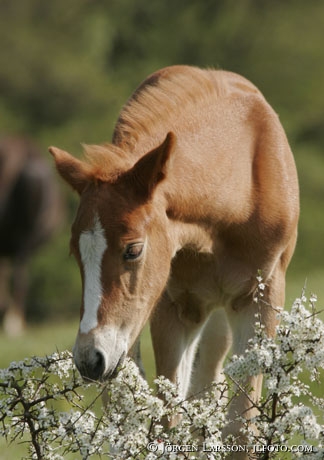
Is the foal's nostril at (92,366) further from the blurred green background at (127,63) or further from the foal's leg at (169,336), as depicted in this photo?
the blurred green background at (127,63)

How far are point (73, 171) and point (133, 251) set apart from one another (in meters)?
0.58

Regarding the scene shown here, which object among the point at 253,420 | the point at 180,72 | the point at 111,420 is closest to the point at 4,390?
the point at 111,420

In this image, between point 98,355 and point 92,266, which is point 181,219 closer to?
point 92,266

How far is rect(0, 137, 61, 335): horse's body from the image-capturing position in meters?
25.0

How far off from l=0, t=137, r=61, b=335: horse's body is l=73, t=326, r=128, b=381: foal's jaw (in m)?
20.0

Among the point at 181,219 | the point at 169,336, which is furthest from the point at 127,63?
the point at 181,219

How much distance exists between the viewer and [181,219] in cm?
504

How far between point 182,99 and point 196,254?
0.82 m

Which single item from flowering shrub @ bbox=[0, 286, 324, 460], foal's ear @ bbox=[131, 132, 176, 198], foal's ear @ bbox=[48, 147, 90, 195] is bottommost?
flowering shrub @ bbox=[0, 286, 324, 460]

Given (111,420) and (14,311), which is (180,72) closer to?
(111,420)

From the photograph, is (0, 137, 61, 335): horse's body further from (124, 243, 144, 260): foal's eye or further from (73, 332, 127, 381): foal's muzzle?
(73, 332, 127, 381): foal's muzzle

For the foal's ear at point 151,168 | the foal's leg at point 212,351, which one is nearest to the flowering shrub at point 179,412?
the foal's ear at point 151,168

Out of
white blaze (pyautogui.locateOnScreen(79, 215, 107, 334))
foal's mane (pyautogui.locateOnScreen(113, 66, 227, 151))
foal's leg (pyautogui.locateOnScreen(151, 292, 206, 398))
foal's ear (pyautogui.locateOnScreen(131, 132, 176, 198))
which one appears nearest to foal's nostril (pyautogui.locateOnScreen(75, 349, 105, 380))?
white blaze (pyautogui.locateOnScreen(79, 215, 107, 334))

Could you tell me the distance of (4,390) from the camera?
13.6ft
